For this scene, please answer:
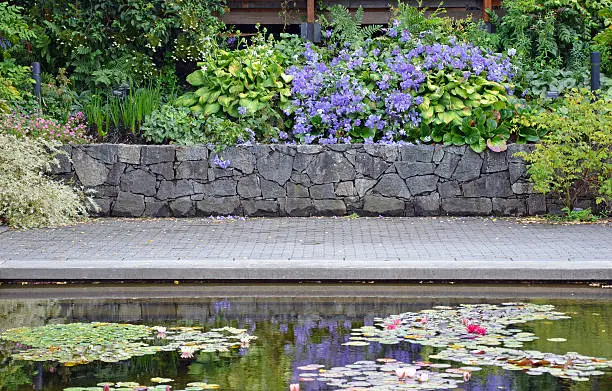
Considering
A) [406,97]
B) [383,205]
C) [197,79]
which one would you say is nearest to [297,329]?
[383,205]

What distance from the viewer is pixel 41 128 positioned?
43.0 ft

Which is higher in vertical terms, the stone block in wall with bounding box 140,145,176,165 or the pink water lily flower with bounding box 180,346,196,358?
the stone block in wall with bounding box 140,145,176,165

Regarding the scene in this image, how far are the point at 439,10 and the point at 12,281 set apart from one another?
9772 mm

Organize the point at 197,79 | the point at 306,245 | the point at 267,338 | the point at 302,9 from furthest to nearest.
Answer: the point at 302,9 < the point at 197,79 < the point at 306,245 < the point at 267,338

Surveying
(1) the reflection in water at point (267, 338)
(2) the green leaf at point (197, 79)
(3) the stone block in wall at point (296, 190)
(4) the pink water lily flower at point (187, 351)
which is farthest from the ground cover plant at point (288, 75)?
(4) the pink water lily flower at point (187, 351)

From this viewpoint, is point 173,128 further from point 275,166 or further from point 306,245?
point 306,245

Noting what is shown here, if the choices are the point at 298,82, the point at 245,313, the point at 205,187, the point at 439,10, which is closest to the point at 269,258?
the point at 245,313

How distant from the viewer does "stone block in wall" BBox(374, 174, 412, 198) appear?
42.8 feet

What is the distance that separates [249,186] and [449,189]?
2578mm

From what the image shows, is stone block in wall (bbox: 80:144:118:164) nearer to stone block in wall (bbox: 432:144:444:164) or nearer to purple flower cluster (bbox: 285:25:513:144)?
purple flower cluster (bbox: 285:25:513:144)

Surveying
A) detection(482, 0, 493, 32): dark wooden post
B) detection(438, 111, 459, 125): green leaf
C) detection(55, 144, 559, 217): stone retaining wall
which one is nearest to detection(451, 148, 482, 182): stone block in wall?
detection(55, 144, 559, 217): stone retaining wall

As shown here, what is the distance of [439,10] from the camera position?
16750mm

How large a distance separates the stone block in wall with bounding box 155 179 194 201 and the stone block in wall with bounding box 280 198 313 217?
1.21 meters

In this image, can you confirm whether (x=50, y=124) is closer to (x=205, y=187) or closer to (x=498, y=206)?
(x=205, y=187)
